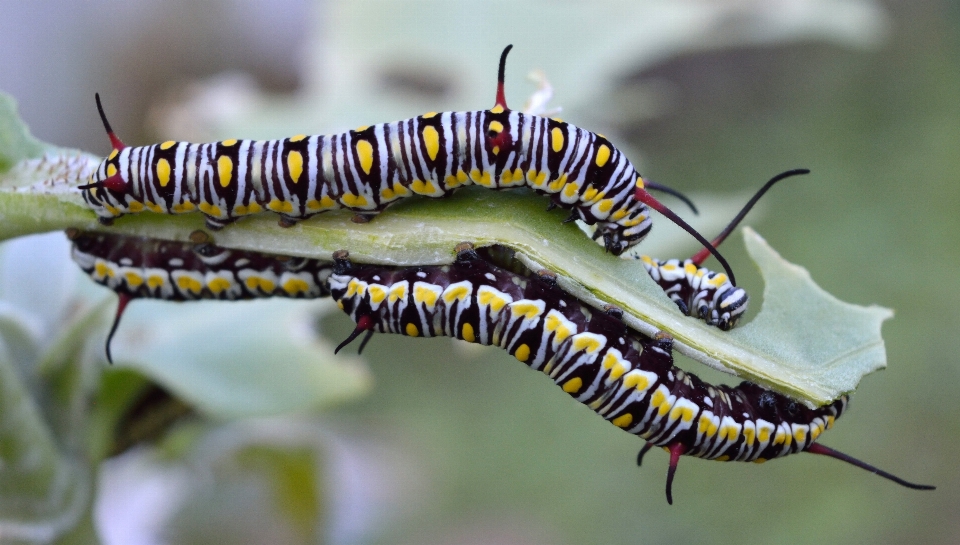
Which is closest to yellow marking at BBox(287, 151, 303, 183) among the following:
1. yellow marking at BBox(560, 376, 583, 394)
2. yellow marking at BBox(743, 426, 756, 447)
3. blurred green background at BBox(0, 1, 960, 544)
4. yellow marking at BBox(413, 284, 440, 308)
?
yellow marking at BBox(413, 284, 440, 308)

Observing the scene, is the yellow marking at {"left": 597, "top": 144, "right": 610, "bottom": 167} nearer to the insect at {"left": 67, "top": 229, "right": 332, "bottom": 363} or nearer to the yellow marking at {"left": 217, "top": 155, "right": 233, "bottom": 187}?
the insect at {"left": 67, "top": 229, "right": 332, "bottom": 363}

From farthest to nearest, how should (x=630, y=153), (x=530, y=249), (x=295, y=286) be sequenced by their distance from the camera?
(x=630, y=153) < (x=295, y=286) < (x=530, y=249)

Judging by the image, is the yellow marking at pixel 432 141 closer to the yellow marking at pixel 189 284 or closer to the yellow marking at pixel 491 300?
the yellow marking at pixel 491 300

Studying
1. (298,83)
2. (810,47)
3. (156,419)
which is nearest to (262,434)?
(156,419)

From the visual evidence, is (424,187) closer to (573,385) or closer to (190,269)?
(573,385)

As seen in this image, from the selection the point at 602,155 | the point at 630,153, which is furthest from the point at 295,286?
the point at 630,153
